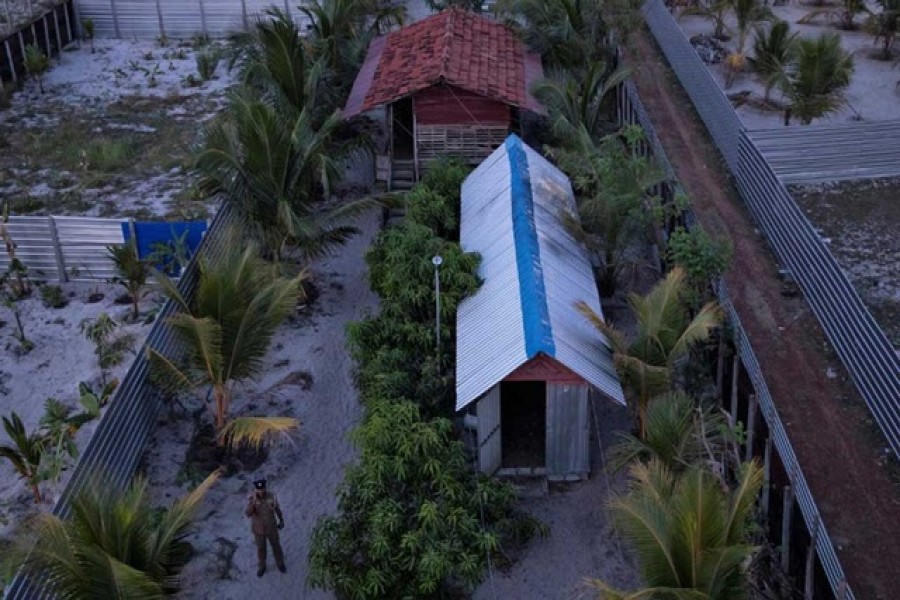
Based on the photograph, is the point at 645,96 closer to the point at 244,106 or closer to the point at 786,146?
the point at 786,146

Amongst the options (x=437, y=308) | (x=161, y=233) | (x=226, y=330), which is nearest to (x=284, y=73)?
(x=161, y=233)

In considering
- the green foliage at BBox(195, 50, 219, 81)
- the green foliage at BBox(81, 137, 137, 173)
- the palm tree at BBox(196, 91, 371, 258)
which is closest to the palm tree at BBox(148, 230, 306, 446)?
the palm tree at BBox(196, 91, 371, 258)

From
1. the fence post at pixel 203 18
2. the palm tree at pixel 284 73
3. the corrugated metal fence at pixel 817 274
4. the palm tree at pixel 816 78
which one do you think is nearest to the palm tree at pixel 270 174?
the palm tree at pixel 284 73

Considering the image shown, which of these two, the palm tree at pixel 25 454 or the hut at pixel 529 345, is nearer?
the palm tree at pixel 25 454

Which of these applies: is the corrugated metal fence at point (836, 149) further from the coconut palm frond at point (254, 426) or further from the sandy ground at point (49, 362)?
the sandy ground at point (49, 362)

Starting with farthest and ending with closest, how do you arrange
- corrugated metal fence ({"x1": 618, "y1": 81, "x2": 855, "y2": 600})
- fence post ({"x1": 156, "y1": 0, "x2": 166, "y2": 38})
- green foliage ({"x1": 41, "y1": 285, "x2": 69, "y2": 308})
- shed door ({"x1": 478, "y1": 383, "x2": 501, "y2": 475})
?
fence post ({"x1": 156, "y1": 0, "x2": 166, "y2": 38}) → green foliage ({"x1": 41, "y1": 285, "x2": 69, "y2": 308}) → shed door ({"x1": 478, "y1": 383, "x2": 501, "y2": 475}) → corrugated metal fence ({"x1": 618, "y1": 81, "x2": 855, "y2": 600})

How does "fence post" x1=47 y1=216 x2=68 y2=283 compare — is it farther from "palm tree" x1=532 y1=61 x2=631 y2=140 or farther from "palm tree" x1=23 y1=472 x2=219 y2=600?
"palm tree" x1=532 y1=61 x2=631 y2=140
